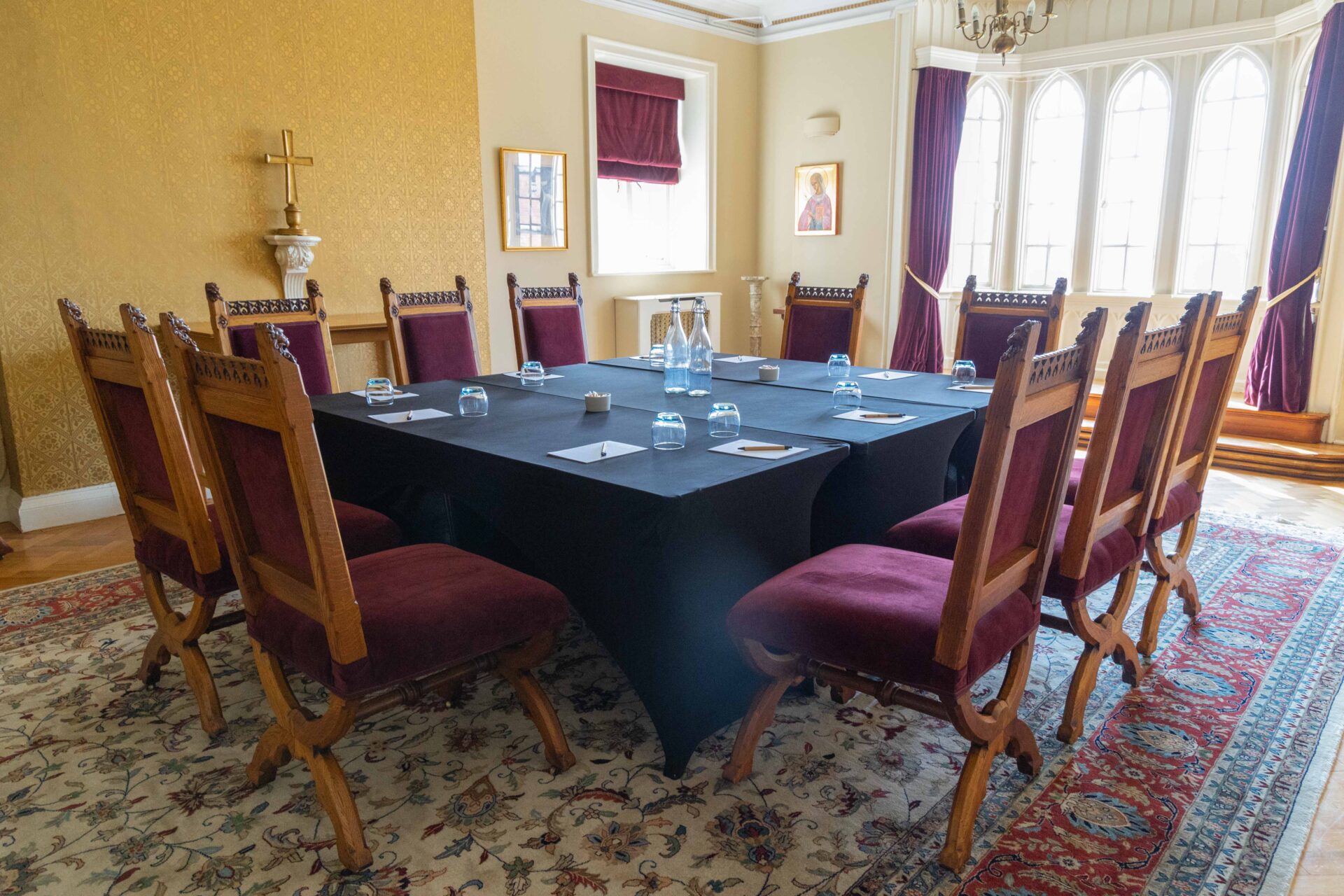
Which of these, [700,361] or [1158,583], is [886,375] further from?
[1158,583]

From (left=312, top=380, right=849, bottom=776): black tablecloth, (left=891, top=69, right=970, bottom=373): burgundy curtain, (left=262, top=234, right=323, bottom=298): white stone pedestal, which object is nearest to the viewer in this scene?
(left=312, top=380, right=849, bottom=776): black tablecloth

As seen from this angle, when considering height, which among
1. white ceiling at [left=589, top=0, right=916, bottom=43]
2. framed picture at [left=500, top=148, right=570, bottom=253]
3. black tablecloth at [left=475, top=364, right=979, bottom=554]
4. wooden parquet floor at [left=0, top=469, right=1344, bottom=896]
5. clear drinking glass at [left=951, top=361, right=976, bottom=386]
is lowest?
wooden parquet floor at [left=0, top=469, right=1344, bottom=896]

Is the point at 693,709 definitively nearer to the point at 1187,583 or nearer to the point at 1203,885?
the point at 1203,885

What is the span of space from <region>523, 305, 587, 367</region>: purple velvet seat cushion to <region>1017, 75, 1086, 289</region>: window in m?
4.44

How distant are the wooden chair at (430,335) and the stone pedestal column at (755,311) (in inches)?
141

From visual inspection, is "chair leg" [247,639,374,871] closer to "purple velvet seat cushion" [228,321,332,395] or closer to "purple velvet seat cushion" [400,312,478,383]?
"purple velvet seat cushion" [228,321,332,395]

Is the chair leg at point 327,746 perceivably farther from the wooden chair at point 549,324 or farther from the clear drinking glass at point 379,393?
the wooden chair at point 549,324

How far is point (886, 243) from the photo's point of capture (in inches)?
265

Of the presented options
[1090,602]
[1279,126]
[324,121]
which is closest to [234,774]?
[1090,602]

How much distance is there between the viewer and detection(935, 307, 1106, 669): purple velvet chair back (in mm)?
1558

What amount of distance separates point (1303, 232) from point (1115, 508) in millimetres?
4249

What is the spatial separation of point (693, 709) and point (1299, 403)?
513 centimetres

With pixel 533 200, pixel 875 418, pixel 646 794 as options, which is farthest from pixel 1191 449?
pixel 533 200

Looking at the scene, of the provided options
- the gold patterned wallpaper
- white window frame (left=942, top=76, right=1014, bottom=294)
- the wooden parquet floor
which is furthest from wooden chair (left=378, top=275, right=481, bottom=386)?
white window frame (left=942, top=76, right=1014, bottom=294)
